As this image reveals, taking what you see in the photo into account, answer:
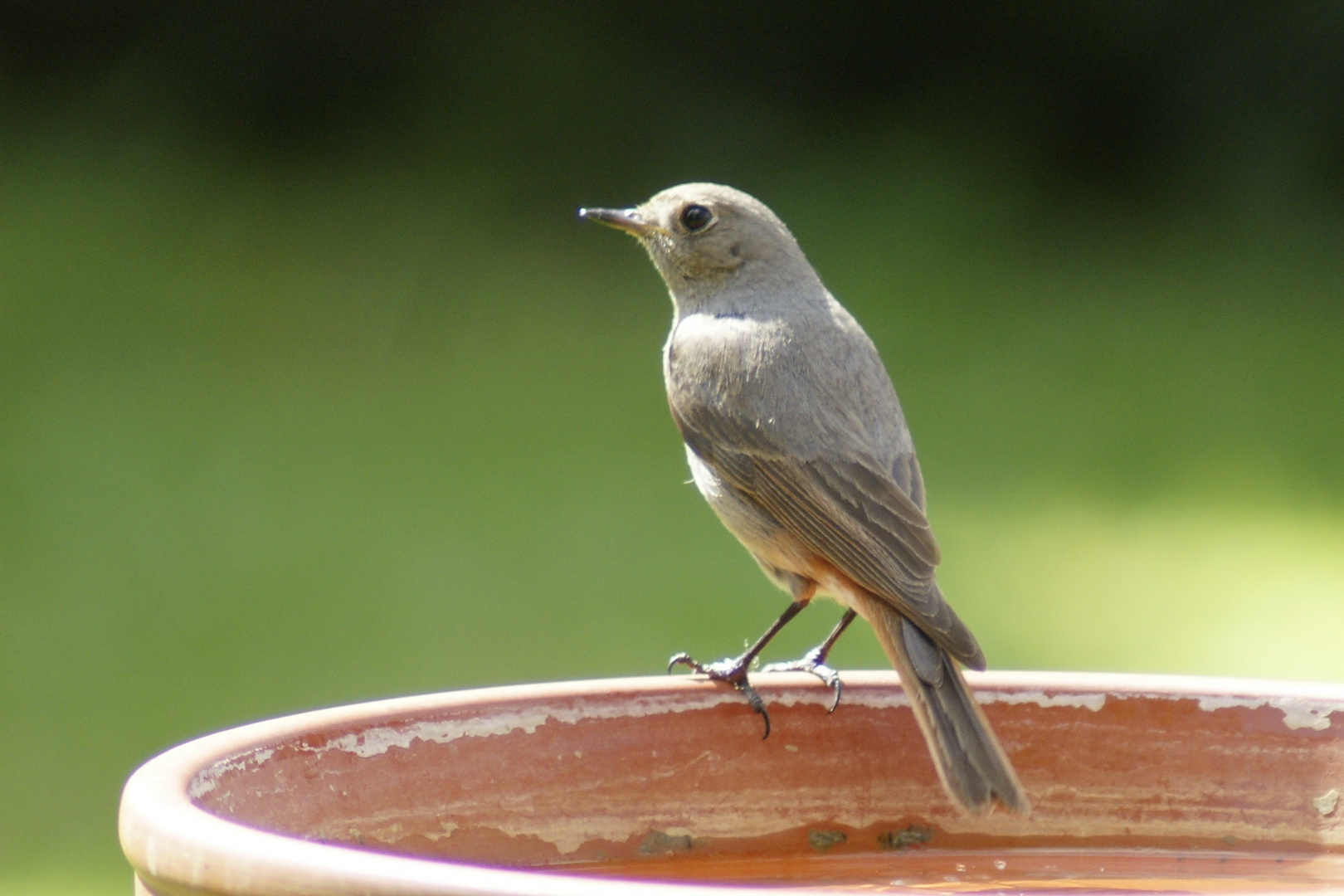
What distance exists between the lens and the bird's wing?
9.82 ft

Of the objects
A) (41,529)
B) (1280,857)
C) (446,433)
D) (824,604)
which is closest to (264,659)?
(41,529)

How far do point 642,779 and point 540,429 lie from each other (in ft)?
16.6

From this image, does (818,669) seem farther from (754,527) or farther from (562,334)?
(562,334)

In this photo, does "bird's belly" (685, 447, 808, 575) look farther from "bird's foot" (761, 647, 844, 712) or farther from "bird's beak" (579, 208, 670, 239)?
"bird's beak" (579, 208, 670, 239)

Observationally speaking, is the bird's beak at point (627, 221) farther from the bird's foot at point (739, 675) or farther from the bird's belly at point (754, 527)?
the bird's foot at point (739, 675)

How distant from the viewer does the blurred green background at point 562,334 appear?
5879mm

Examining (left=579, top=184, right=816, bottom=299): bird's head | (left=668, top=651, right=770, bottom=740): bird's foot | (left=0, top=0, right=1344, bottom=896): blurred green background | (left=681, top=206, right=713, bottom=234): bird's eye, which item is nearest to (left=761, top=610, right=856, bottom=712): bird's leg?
(left=668, top=651, right=770, bottom=740): bird's foot

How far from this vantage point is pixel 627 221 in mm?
3926

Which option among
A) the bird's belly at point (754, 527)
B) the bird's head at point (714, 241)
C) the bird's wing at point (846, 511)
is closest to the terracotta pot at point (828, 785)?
the bird's wing at point (846, 511)

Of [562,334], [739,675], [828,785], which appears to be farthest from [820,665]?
[562,334]

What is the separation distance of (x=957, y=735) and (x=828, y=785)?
24 cm

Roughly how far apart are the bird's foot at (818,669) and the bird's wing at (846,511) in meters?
0.17

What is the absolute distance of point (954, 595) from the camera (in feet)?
20.5

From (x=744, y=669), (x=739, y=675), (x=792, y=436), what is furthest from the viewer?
(x=792, y=436)
